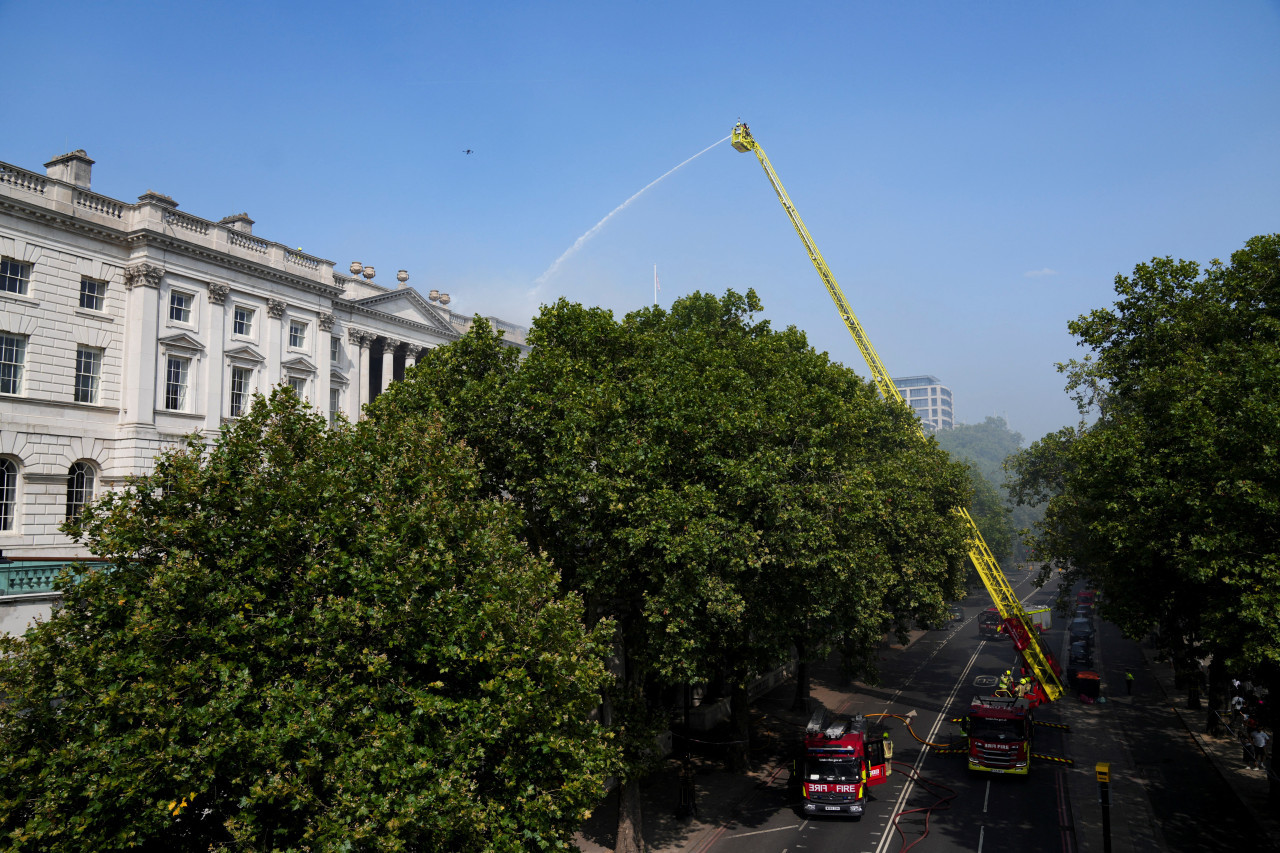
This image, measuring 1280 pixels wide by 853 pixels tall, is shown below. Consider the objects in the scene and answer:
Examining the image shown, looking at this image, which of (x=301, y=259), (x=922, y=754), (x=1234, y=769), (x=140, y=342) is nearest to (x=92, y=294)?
(x=140, y=342)

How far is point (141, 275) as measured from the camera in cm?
3619

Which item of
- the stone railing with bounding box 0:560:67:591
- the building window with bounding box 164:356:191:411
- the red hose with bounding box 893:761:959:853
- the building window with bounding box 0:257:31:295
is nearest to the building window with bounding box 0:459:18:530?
the building window with bounding box 164:356:191:411

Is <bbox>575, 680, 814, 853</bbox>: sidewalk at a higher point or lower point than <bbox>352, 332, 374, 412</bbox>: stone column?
lower

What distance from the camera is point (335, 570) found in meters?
12.9

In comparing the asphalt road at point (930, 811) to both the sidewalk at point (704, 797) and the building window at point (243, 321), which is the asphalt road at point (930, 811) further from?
the building window at point (243, 321)

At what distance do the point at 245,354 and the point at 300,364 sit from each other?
141 inches

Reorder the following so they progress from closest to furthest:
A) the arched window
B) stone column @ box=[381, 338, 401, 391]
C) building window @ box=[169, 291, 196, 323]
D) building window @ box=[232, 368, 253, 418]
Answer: the arched window → building window @ box=[169, 291, 196, 323] → building window @ box=[232, 368, 253, 418] → stone column @ box=[381, 338, 401, 391]

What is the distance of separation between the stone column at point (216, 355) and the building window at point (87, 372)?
4.66m

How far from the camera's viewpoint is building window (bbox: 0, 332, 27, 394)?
3181 cm

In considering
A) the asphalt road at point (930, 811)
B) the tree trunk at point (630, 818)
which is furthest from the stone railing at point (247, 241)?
the asphalt road at point (930, 811)

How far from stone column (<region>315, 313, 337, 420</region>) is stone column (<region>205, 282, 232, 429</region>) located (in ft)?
19.5

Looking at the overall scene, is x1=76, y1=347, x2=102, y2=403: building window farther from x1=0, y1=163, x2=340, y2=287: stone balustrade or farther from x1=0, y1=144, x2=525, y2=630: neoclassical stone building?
x1=0, y1=163, x2=340, y2=287: stone balustrade

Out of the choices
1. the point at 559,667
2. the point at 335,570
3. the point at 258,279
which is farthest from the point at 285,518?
the point at 258,279

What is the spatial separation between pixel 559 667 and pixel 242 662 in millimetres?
5065
